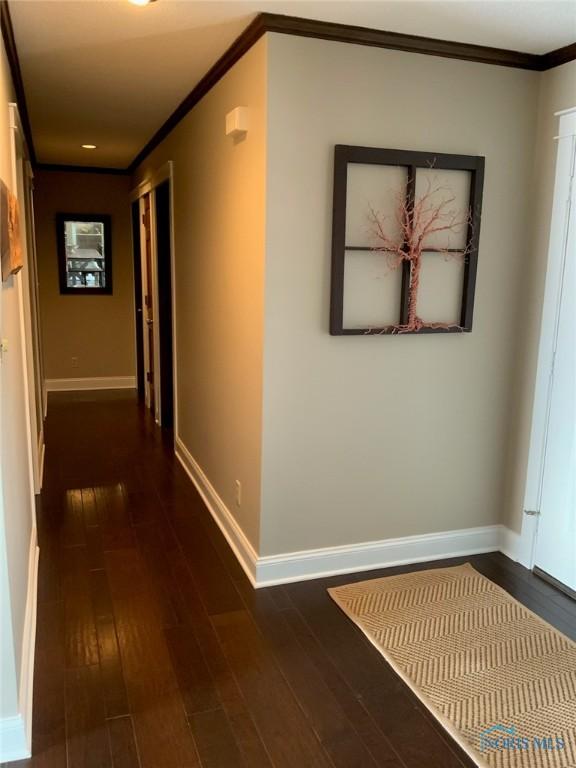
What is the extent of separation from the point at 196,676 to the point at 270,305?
4.79ft

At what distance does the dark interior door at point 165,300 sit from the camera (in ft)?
16.8

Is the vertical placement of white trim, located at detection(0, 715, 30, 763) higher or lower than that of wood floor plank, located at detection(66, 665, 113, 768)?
higher

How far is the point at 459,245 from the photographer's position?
2.92 metres

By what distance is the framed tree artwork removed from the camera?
270cm

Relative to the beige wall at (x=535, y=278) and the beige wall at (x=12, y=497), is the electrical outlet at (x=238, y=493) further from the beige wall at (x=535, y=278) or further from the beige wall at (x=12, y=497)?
the beige wall at (x=535, y=278)

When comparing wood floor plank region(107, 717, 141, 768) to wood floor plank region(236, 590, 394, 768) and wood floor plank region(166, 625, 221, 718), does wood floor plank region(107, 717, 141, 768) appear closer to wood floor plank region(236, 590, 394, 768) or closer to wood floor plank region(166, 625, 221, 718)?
wood floor plank region(166, 625, 221, 718)

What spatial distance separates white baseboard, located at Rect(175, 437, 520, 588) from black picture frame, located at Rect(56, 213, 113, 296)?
166 inches

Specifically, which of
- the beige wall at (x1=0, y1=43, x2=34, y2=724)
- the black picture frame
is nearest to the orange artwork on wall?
the beige wall at (x1=0, y1=43, x2=34, y2=724)

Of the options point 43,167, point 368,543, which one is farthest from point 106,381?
point 368,543

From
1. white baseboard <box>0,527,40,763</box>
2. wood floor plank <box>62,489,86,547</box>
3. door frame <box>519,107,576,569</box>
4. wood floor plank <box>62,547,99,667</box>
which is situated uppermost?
door frame <box>519,107,576,569</box>

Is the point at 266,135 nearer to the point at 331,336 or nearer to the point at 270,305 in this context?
the point at 270,305

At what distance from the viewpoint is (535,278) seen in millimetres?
3031

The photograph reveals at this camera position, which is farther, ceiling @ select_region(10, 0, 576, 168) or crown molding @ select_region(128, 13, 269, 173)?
crown molding @ select_region(128, 13, 269, 173)

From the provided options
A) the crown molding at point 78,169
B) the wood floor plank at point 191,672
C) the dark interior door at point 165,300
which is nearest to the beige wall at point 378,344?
the wood floor plank at point 191,672
